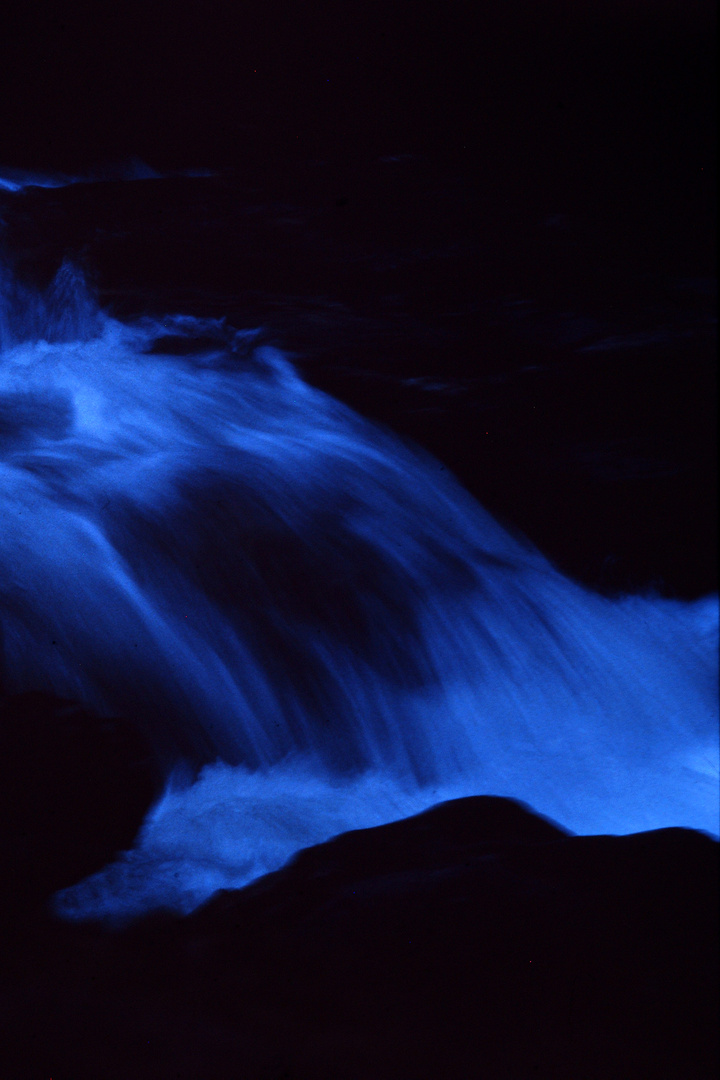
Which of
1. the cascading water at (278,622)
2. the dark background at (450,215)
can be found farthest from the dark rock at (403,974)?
the dark background at (450,215)

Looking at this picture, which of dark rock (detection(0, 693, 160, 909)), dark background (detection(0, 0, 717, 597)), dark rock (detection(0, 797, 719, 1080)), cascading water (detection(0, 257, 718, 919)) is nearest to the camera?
dark rock (detection(0, 797, 719, 1080))

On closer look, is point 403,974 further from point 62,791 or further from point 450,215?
point 450,215

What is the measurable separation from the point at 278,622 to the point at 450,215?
39.6 inches

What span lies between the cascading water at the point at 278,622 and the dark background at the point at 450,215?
104mm

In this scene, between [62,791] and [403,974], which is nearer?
[403,974]

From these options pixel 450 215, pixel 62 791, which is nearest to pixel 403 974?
pixel 62 791

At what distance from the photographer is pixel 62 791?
146cm

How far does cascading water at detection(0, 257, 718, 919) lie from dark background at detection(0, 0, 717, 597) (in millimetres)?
104

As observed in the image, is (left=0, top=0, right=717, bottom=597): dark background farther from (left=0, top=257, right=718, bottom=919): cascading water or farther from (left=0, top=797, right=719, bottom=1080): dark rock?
(left=0, top=797, right=719, bottom=1080): dark rock

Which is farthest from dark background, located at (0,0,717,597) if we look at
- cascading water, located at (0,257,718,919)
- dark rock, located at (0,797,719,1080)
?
dark rock, located at (0,797,719,1080)

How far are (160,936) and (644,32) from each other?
2.07 metres

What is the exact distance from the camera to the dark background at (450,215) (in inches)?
73.5

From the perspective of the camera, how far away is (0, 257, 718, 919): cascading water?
1577mm

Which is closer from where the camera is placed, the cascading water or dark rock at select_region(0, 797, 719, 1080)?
dark rock at select_region(0, 797, 719, 1080)
